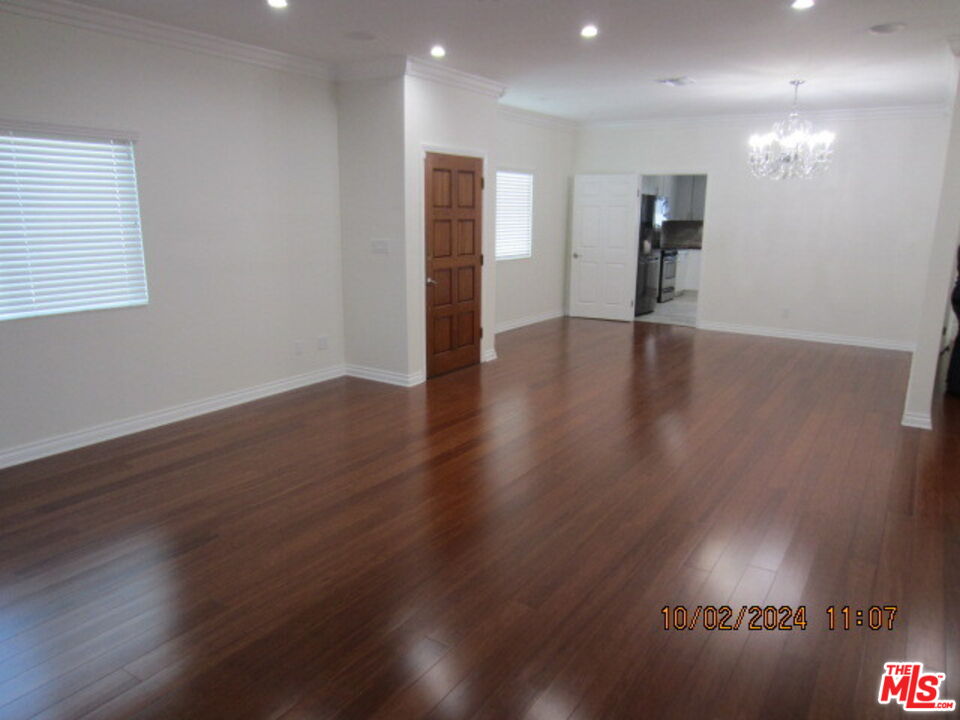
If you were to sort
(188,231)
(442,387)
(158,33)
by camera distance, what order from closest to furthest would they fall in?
(158,33)
(188,231)
(442,387)

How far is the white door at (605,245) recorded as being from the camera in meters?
8.78

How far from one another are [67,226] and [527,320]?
18.8 feet

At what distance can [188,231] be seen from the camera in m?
4.61

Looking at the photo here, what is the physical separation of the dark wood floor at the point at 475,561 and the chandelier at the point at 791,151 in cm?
283

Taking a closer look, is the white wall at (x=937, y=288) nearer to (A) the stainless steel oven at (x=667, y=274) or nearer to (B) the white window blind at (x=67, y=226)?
(B) the white window blind at (x=67, y=226)

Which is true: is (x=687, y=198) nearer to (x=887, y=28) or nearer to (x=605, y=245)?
(x=605, y=245)

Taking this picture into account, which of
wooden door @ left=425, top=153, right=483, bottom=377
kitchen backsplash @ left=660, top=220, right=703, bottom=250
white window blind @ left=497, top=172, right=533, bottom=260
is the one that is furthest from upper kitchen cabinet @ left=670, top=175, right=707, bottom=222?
wooden door @ left=425, top=153, right=483, bottom=377

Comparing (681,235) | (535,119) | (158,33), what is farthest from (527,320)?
(158,33)

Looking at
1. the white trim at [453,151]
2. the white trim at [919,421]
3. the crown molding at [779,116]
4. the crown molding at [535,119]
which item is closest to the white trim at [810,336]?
the crown molding at [779,116]

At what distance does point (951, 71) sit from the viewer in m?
5.14

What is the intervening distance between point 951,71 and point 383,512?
5.61 m

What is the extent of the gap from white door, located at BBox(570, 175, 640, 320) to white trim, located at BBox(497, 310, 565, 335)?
0.39 metres

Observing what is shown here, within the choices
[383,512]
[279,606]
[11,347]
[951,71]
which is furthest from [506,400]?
[951,71]

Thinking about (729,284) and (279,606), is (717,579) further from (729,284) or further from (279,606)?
(729,284)
